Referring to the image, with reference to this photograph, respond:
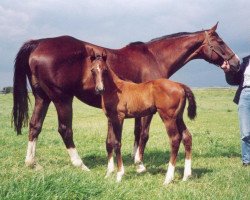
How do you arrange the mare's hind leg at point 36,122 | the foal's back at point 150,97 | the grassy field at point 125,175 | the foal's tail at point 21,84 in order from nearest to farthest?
1. the grassy field at point 125,175
2. the foal's back at point 150,97
3. the mare's hind leg at point 36,122
4. the foal's tail at point 21,84

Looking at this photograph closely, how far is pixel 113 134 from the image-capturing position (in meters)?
6.79

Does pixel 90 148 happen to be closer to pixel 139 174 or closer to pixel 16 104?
pixel 16 104

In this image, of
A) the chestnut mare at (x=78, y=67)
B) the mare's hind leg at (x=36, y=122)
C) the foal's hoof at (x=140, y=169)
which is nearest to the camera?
the foal's hoof at (x=140, y=169)

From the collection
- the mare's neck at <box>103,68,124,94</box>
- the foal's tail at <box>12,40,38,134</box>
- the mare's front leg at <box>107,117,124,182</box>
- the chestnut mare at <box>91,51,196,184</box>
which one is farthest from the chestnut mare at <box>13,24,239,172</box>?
the mare's neck at <box>103,68,124,94</box>

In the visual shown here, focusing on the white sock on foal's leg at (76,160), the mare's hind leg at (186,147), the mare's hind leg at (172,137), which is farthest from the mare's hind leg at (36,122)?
the mare's hind leg at (186,147)

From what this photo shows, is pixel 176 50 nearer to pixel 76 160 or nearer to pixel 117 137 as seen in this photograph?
pixel 117 137

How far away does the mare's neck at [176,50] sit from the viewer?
8609 mm

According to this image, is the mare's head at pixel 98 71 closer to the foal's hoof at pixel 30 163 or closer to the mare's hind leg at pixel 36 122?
the mare's hind leg at pixel 36 122

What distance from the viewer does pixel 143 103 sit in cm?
642

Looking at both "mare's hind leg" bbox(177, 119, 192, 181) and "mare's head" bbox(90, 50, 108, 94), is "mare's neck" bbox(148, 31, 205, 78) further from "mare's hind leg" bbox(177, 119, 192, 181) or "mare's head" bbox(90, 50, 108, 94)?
"mare's head" bbox(90, 50, 108, 94)

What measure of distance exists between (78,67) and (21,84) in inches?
65.1

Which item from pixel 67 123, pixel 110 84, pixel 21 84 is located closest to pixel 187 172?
pixel 110 84

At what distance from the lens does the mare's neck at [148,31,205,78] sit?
8.61 m

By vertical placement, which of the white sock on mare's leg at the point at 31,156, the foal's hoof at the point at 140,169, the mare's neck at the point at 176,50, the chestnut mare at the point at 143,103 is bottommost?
the foal's hoof at the point at 140,169
